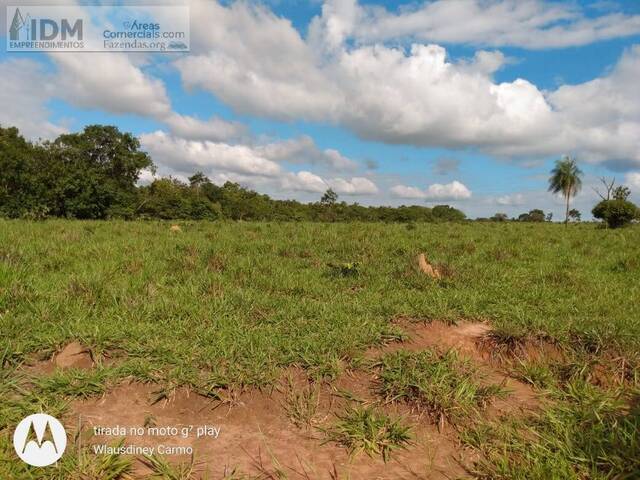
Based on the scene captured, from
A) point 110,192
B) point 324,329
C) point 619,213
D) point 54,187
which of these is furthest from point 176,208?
point 324,329

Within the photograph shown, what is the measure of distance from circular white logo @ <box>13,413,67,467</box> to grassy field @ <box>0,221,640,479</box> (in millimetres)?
75

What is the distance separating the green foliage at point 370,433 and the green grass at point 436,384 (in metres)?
0.33

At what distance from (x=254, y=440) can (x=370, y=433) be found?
0.86 meters

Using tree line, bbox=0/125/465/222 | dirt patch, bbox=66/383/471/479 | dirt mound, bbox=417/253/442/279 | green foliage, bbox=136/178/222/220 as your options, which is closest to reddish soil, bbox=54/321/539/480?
dirt patch, bbox=66/383/471/479

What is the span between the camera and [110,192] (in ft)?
110

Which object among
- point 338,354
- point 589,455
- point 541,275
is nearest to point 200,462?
point 338,354

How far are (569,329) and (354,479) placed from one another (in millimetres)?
3195

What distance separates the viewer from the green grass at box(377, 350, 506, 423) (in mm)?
3211

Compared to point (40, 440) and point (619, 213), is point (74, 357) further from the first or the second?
point (619, 213)

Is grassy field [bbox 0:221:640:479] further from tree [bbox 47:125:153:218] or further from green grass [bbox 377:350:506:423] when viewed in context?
tree [bbox 47:125:153:218]

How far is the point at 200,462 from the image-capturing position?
272 centimetres

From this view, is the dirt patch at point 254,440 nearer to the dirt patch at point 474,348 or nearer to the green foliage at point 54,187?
the dirt patch at point 474,348

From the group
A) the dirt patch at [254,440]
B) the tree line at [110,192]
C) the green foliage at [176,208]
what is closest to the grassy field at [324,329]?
the dirt patch at [254,440]

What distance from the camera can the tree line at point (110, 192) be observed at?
28844mm
